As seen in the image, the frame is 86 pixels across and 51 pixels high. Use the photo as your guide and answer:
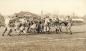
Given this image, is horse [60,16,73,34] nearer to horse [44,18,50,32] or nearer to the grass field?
the grass field

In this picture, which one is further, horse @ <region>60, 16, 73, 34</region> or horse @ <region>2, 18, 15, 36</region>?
horse @ <region>60, 16, 73, 34</region>

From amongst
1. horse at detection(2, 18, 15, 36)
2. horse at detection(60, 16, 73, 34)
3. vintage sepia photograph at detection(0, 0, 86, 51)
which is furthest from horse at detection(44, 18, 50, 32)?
horse at detection(2, 18, 15, 36)

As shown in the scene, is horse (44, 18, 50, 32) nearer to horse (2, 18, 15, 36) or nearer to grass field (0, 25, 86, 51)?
grass field (0, 25, 86, 51)

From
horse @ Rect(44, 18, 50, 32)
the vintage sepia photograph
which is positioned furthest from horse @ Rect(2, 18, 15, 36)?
horse @ Rect(44, 18, 50, 32)

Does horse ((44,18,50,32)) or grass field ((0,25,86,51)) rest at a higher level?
horse ((44,18,50,32))

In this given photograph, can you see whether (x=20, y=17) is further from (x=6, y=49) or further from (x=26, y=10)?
(x=6, y=49)

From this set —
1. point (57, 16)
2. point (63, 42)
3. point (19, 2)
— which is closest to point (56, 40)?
point (63, 42)

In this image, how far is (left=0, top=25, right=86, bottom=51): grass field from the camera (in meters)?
3.14

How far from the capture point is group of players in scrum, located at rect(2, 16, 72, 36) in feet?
10.4

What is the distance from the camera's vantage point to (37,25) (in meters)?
3.23

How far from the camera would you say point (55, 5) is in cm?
331

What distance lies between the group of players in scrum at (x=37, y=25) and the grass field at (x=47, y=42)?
81 millimetres

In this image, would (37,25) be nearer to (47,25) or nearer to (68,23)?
(47,25)

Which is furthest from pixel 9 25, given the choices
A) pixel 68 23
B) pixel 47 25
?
pixel 68 23
